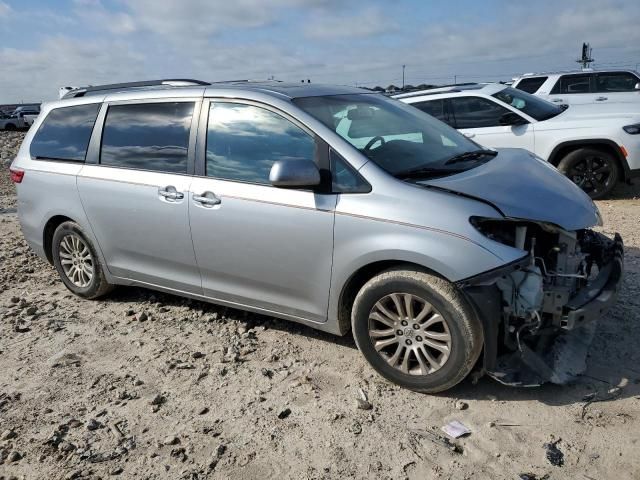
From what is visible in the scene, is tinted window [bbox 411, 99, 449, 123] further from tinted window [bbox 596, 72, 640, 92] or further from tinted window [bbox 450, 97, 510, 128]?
tinted window [bbox 596, 72, 640, 92]

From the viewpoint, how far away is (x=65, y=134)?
510 cm

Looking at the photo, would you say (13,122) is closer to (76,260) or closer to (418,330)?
(76,260)

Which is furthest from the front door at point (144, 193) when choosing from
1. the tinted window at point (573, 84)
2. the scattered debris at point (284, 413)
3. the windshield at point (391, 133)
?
the tinted window at point (573, 84)

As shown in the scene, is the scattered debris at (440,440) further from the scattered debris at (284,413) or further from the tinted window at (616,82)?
the tinted window at (616,82)

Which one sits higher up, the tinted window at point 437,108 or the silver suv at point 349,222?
the tinted window at point 437,108

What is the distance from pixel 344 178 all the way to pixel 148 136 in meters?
1.78

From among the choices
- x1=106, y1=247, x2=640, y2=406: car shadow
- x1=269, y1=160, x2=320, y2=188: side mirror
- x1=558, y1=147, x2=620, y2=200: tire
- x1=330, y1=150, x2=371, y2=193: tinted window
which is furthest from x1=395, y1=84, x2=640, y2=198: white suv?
x1=269, y1=160, x2=320, y2=188: side mirror

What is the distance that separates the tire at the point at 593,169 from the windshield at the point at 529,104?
0.75m

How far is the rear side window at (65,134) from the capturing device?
193 inches

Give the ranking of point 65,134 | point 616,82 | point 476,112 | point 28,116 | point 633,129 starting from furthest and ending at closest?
point 28,116 < point 616,82 < point 476,112 < point 633,129 < point 65,134

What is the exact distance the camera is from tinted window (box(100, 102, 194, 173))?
4.21 meters

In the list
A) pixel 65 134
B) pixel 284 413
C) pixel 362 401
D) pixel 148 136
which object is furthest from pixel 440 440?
pixel 65 134

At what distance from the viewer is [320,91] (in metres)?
4.20

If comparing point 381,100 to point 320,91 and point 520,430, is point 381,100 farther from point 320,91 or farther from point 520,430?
point 520,430
